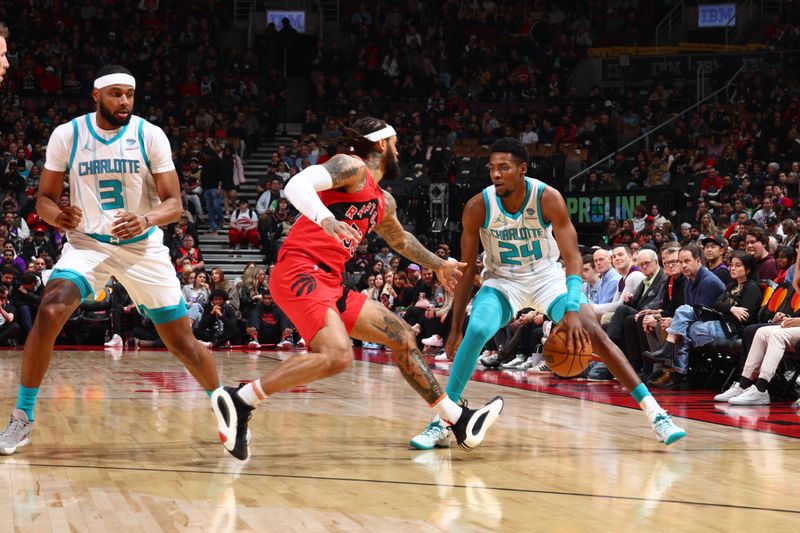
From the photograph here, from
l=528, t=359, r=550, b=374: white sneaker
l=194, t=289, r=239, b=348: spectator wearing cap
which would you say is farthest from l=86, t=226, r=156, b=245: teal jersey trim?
l=194, t=289, r=239, b=348: spectator wearing cap

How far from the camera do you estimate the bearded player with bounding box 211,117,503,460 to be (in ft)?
15.4

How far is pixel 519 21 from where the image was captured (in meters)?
27.0

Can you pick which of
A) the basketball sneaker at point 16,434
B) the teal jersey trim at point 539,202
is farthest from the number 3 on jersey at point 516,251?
the basketball sneaker at point 16,434

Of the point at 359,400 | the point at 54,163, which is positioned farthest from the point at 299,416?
the point at 54,163

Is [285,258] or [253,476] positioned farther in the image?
[285,258]

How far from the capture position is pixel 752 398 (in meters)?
7.55

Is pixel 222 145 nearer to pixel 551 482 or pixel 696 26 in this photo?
pixel 696 26

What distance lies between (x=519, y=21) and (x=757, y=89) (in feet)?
25.7

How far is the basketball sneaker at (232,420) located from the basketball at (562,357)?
175 centimetres

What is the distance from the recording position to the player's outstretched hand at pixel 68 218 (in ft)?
16.4

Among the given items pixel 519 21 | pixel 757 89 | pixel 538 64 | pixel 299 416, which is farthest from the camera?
pixel 519 21

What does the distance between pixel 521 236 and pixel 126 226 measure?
228 centimetres

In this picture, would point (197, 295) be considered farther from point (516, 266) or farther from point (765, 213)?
point (516, 266)

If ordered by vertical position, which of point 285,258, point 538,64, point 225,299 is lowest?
point 225,299
